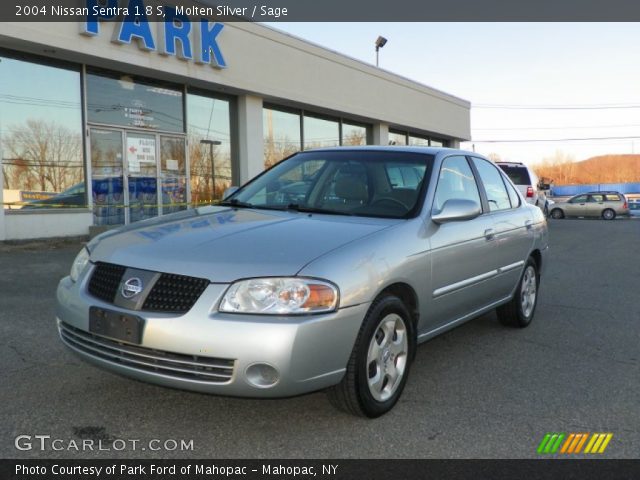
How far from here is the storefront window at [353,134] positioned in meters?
21.1

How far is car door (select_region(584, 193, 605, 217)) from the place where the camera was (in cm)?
2969

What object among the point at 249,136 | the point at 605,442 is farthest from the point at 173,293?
the point at 249,136

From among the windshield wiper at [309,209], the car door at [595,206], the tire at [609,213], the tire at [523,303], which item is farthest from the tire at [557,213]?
the windshield wiper at [309,209]

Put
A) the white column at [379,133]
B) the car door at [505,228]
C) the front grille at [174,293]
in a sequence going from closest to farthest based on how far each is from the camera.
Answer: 1. the front grille at [174,293]
2. the car door at [505,228]
3. the white column at [379,133]

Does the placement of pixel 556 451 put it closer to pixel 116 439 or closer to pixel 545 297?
pixel 116 439

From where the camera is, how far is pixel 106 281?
10.8ft

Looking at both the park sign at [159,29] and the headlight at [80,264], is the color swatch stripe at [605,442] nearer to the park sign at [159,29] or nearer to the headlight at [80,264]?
the headlight at [80,264]

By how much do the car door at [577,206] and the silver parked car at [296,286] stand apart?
28.0m

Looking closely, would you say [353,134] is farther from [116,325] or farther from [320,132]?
[116,325]

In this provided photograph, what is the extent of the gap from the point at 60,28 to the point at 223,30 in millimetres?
4611

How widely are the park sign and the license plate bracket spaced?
389 inches
